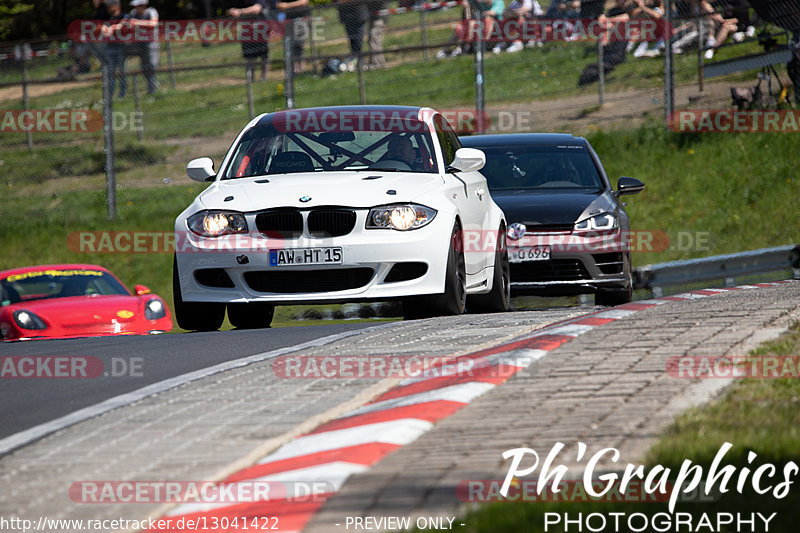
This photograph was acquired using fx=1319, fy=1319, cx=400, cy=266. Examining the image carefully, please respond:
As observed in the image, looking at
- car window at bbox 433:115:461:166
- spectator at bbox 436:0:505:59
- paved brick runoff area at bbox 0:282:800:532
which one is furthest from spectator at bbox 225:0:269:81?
paved brick runoff area at bbox 0:282:800:532

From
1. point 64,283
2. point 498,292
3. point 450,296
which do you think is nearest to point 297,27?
point 64,283

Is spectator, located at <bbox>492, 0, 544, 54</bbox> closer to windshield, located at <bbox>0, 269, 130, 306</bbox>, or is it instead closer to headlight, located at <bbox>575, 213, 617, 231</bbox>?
windshield, located at <bbox>0, 269, 130, 306</bbox>

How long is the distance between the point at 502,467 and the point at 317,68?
17.6 metres

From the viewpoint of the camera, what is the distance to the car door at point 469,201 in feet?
33.3

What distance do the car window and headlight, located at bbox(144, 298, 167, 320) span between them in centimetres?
430

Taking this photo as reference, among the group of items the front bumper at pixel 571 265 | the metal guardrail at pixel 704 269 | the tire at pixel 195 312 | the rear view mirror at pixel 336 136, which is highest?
the rear view mirror at pixel 336 136

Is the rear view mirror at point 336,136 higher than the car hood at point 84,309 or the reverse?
higher

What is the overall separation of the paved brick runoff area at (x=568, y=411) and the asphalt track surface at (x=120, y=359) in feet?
6.98

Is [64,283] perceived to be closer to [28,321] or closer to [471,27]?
[28,321]

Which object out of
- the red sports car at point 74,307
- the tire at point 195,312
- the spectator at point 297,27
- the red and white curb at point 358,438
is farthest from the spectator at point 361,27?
the red and white curb at point 358,438

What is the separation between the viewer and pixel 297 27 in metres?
20.3

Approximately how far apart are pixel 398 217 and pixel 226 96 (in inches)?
517

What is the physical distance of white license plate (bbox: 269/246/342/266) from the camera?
30.5ft

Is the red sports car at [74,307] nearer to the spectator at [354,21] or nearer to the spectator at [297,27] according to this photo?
the spectator at [297,27]
